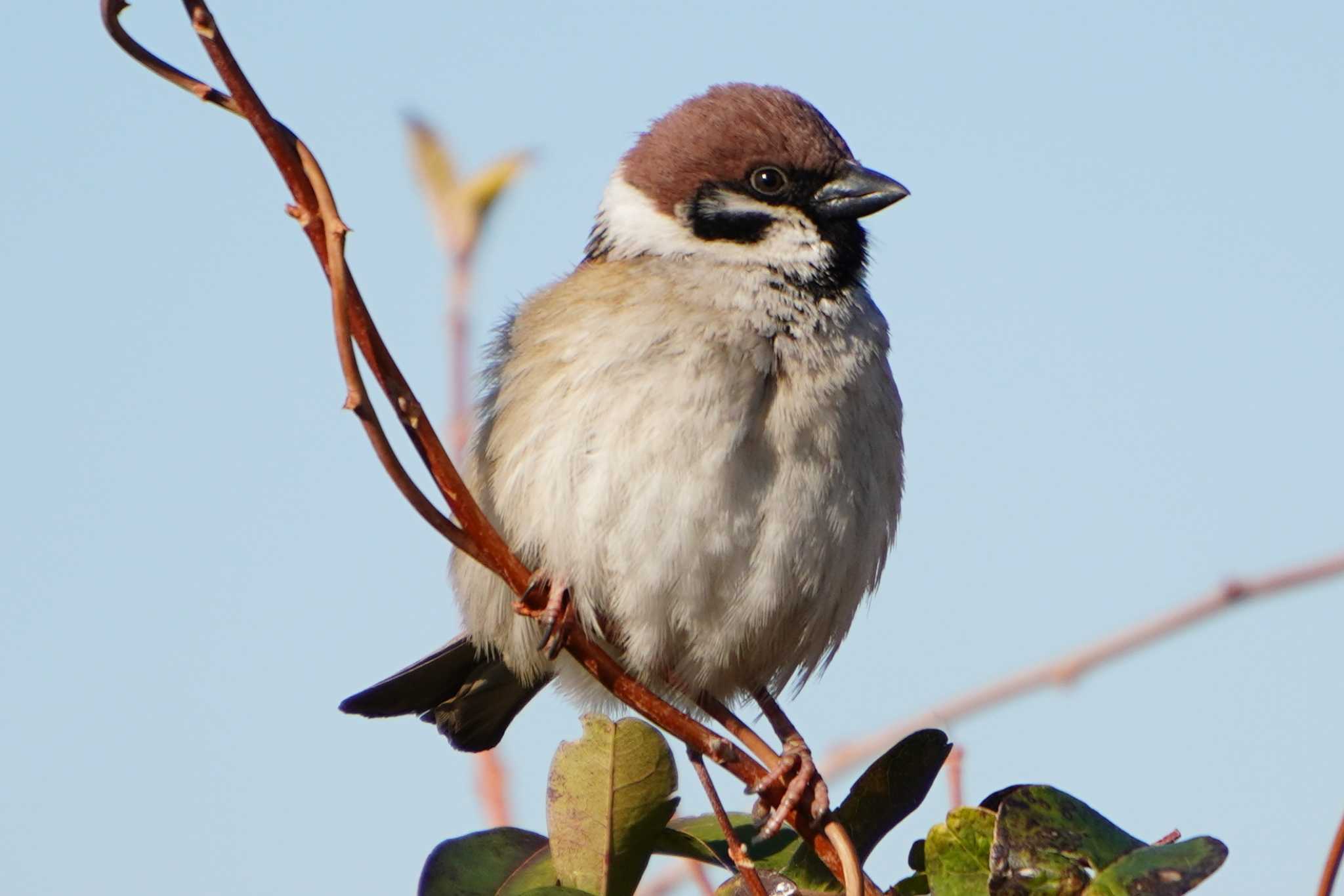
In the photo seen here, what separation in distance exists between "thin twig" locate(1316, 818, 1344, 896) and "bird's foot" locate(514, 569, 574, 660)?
1194 mm

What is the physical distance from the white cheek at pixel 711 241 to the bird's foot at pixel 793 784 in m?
0.87

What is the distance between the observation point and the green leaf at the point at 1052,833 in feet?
5.16

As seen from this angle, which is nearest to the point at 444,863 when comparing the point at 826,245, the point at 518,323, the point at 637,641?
the point at 637,641

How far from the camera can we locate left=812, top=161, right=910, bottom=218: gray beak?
2.94m

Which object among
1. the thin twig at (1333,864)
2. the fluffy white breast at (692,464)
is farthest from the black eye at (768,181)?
the thin twig at (1333,864)

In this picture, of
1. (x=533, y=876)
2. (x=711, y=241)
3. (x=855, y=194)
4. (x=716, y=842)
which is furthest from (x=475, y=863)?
(x=855, y=194)

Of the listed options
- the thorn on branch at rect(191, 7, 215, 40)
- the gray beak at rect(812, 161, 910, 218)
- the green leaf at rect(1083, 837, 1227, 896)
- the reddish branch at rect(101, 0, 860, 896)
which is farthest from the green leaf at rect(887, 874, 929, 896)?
the gray beak at rect(812, 161, 910, 218)

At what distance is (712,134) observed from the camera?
121 inches

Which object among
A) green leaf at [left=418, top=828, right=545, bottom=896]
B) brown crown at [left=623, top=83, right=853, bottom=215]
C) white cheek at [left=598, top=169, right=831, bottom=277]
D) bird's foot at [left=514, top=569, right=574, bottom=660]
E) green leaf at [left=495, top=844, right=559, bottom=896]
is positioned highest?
brown crown at [left=623, top=83, right=853, bottom=215]

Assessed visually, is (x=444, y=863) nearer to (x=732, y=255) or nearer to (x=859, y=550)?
(x=859, y=550)

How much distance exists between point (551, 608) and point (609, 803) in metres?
0.64

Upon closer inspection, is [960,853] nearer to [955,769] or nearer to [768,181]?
[955,769]

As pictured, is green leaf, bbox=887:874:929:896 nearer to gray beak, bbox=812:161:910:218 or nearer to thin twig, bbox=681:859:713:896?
thin twig, bbox=681:859:713:896

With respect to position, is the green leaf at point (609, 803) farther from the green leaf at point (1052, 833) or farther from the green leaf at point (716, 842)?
the green leaf at point (1052, 833)
